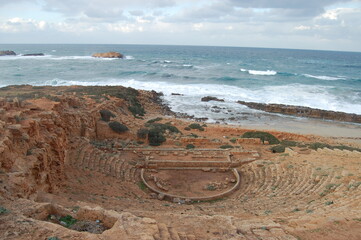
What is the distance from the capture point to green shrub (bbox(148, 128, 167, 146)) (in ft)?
57.2

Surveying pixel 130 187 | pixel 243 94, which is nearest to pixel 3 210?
pixel 130 187

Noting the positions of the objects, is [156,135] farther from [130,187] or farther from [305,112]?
[305,112]

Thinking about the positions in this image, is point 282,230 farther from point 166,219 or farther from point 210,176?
point 210,176

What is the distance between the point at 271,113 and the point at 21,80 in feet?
134

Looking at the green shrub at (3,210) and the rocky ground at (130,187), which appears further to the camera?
the rocky ground at (130,187)

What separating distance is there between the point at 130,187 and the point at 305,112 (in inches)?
1001

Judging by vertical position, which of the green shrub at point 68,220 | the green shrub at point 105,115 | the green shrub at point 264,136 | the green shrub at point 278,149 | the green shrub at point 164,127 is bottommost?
the green shrub at point 278,149

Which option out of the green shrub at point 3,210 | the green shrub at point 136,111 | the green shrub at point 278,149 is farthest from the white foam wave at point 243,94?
the green shrub at point 3,210

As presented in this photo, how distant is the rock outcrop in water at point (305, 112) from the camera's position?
28359mm

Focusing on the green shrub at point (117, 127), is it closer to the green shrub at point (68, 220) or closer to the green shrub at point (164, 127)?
the green shrub at point (164, 127)

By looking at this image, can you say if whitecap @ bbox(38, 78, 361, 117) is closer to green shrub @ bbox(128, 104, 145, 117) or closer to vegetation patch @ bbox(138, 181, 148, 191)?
green shrub @ bbox(128, 104, 145, 117)

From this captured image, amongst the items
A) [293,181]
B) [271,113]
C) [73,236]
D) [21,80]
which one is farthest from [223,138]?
[21,80]

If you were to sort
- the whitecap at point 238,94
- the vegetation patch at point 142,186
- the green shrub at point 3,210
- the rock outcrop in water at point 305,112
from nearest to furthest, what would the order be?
1. the green shrub at point 3,210
2. the vegetation patch at point 142,186
3. the rock outcrop in water at point 305,112
4. the whitecap at point 238,94

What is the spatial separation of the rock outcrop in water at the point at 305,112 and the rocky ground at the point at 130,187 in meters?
13.7
